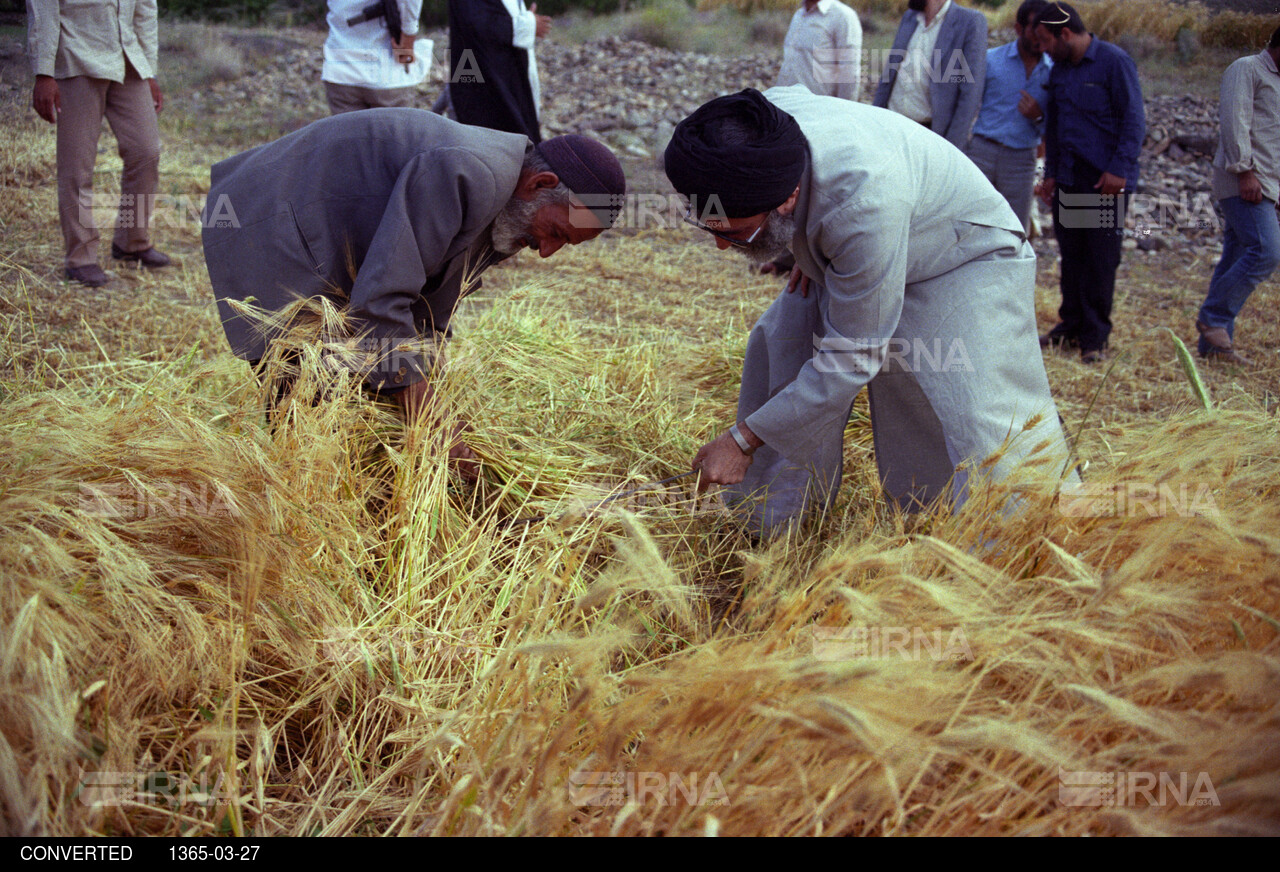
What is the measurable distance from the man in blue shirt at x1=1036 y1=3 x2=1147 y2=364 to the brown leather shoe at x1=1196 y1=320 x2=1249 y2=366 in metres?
0.50

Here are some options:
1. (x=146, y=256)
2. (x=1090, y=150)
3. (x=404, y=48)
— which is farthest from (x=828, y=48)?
(x=146, y=256)

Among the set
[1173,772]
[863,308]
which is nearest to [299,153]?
[863,308]

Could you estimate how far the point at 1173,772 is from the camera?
105cm

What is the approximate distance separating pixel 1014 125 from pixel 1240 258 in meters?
1.36

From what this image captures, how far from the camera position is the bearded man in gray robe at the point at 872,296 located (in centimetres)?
185

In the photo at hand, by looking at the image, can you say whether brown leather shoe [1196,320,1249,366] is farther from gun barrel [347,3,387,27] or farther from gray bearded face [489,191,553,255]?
gun barrel [347,3,387,27]

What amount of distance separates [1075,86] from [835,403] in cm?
342

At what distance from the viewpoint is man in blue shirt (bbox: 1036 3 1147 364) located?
4379mm

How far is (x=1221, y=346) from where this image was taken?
4.52 metres

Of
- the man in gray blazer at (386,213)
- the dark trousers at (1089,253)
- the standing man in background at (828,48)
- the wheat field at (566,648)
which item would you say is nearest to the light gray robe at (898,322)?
the wheat field at (566,648)

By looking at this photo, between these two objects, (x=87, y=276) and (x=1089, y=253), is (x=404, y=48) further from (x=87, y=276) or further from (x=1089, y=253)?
(x=1089, y=253)

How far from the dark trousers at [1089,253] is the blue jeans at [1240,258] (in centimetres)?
52

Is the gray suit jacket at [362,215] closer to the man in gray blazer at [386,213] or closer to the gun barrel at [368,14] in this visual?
the man in gray blazer at [386,213]
